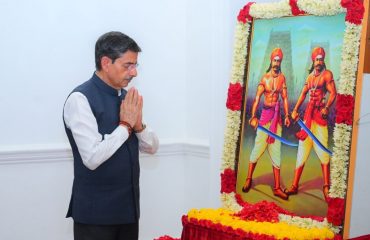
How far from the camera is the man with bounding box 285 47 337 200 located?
7.68 ft

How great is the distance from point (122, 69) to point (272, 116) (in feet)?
2.57

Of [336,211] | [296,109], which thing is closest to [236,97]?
[296,109]

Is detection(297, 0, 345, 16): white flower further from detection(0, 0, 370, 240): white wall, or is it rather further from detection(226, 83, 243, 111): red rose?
detection(0, 0, 370, 240): white wall

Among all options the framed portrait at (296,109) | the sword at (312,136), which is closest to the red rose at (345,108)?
the framed portrait at (296,109)

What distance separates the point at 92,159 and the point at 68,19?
158cm

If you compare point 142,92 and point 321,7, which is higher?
point 321,7

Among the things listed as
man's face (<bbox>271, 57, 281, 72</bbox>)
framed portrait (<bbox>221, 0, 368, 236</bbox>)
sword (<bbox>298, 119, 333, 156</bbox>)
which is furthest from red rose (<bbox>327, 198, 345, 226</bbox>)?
man's face (<bbox>271, 57, 281, 72</bbox>)

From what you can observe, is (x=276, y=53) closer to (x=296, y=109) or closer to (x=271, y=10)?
(x=271, y=10)

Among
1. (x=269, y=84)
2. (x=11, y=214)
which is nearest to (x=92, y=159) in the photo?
(x=269, y=84)

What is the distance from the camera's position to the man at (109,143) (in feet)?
8.04

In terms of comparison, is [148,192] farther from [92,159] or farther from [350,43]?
[350,43]

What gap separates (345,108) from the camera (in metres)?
2.23

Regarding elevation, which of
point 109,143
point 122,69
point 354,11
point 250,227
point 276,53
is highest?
point 354,11

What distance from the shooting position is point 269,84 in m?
2.61
